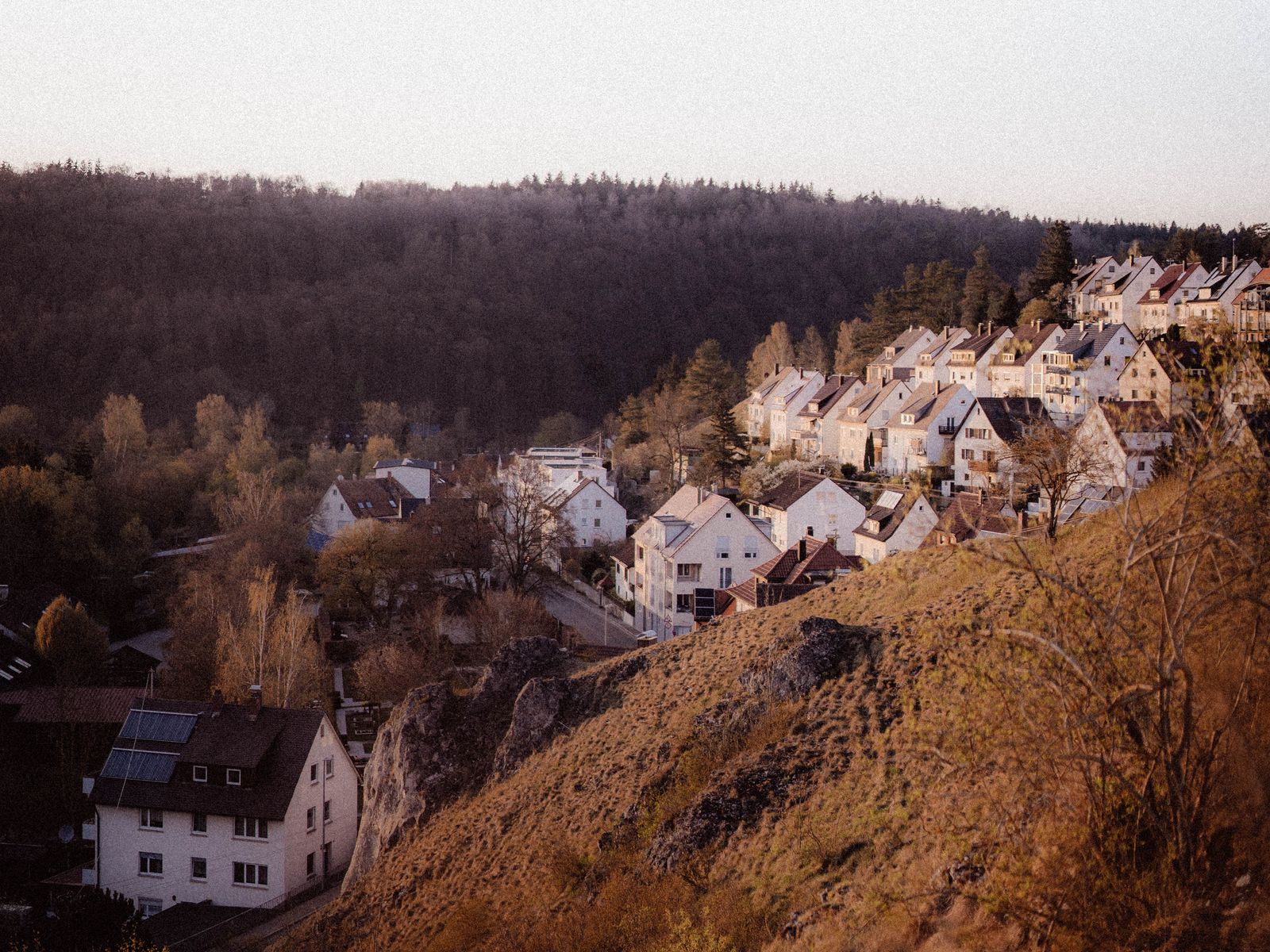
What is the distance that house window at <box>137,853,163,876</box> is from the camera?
2258 centimetres

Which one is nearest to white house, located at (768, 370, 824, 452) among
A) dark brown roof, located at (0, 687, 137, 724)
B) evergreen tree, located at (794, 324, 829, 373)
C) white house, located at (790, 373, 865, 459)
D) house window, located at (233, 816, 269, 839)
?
white house, located at (790, 373, 865, 459)

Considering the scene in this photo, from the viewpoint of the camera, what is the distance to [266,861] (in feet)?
72.7

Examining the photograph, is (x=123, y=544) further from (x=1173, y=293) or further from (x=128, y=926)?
(x=1173, y=293)

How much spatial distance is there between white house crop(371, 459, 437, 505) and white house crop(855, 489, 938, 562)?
101 feet

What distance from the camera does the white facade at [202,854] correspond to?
2214 centimetres

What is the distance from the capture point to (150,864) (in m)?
22.6

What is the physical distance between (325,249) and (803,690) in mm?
118480

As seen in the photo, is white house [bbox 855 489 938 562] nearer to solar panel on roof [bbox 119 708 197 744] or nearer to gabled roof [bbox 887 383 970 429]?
gabled roof [bbox 887 383 970 429]

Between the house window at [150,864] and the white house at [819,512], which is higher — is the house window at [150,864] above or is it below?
below

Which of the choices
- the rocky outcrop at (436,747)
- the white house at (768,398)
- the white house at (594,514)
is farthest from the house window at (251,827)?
the white house at (768,398)

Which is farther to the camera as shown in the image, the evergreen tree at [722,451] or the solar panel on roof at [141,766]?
the evergreen tree at [722,451]

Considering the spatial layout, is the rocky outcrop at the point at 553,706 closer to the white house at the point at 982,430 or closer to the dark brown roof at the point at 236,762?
the dark brown roof at the point at 236,762

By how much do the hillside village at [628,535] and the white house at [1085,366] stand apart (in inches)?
4.5

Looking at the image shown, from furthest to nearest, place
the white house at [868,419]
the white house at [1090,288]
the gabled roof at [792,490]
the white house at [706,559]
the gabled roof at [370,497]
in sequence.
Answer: the white house at [1090,288]
the gabled roof at [370,497]
the white house at [868,419]
the gabled roof at [792,490]
the white house at [706,559]
